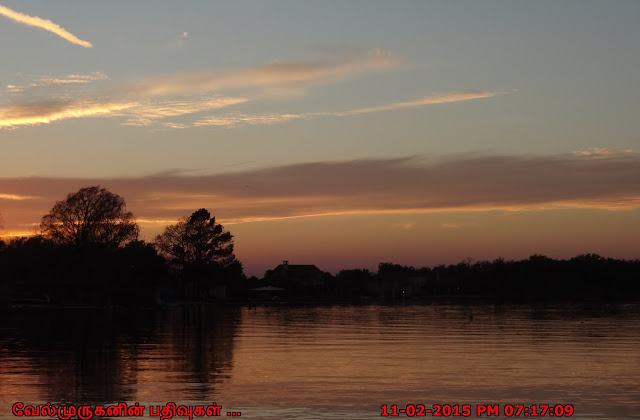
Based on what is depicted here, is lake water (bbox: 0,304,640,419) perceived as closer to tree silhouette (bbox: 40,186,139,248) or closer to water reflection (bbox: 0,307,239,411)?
water reflection (bbox: 0,307,239,411)

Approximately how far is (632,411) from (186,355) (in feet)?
79.1

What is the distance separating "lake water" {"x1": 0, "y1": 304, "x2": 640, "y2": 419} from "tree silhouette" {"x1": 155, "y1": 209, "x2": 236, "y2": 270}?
306 ft

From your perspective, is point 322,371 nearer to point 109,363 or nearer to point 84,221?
point 109,363

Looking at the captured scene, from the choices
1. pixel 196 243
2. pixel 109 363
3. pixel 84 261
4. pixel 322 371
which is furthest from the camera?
pixel 196 243

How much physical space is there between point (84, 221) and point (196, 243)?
29711 mm

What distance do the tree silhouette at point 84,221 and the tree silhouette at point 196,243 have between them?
2573 cm

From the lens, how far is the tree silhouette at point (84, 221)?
12762 centimetres

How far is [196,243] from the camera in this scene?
154750mm

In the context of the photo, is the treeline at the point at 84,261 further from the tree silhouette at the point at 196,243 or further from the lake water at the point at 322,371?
the lake water at the point at 322,371

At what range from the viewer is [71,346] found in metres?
48.6

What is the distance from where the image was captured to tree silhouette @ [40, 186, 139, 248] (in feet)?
419

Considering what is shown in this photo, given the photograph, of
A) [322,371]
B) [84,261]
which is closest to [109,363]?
[322,371]

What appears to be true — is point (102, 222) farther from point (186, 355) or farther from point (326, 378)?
point (326, 378)

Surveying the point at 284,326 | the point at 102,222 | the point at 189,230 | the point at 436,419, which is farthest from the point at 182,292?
the point at 436,419
